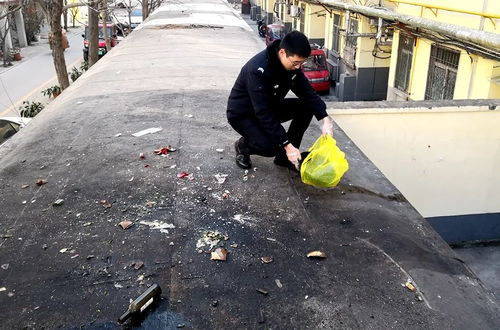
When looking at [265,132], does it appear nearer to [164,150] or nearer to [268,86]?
[268,86]

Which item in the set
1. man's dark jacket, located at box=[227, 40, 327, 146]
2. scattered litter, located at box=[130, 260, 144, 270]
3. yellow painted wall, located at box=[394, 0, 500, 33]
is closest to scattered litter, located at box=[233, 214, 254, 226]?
man's dark jacket, located at box=[227, 40, 327, 146]

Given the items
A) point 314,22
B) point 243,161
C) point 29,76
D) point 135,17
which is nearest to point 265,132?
point 243,161

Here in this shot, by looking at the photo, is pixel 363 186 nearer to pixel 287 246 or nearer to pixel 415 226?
pixel 415 226

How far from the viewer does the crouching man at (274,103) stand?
3592mm

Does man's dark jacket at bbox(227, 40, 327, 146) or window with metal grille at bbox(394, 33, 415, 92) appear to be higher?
man's dark jacket at bbox(227, 40, 327, 146)

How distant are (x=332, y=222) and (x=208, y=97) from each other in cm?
391

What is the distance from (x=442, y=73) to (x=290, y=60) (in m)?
8.85

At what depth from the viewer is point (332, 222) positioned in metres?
3.35

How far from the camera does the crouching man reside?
3592 mm

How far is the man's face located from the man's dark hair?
0.03 meters

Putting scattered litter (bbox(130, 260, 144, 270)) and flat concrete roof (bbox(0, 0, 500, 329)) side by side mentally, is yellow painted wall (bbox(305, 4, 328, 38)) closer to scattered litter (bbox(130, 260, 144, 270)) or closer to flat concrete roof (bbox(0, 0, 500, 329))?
flat concrete roof (bbox(0, 0, 500, 329))

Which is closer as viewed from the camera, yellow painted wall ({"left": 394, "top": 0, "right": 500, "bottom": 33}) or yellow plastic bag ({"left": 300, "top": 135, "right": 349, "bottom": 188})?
yellow plastic bag ({"left": 300, "top": 135, "right": 349, "bottom": 188})

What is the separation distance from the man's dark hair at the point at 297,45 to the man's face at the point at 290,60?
0.03 m

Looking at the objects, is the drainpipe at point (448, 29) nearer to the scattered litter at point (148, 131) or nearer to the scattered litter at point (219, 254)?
the scattered litter at point (148, 131)
